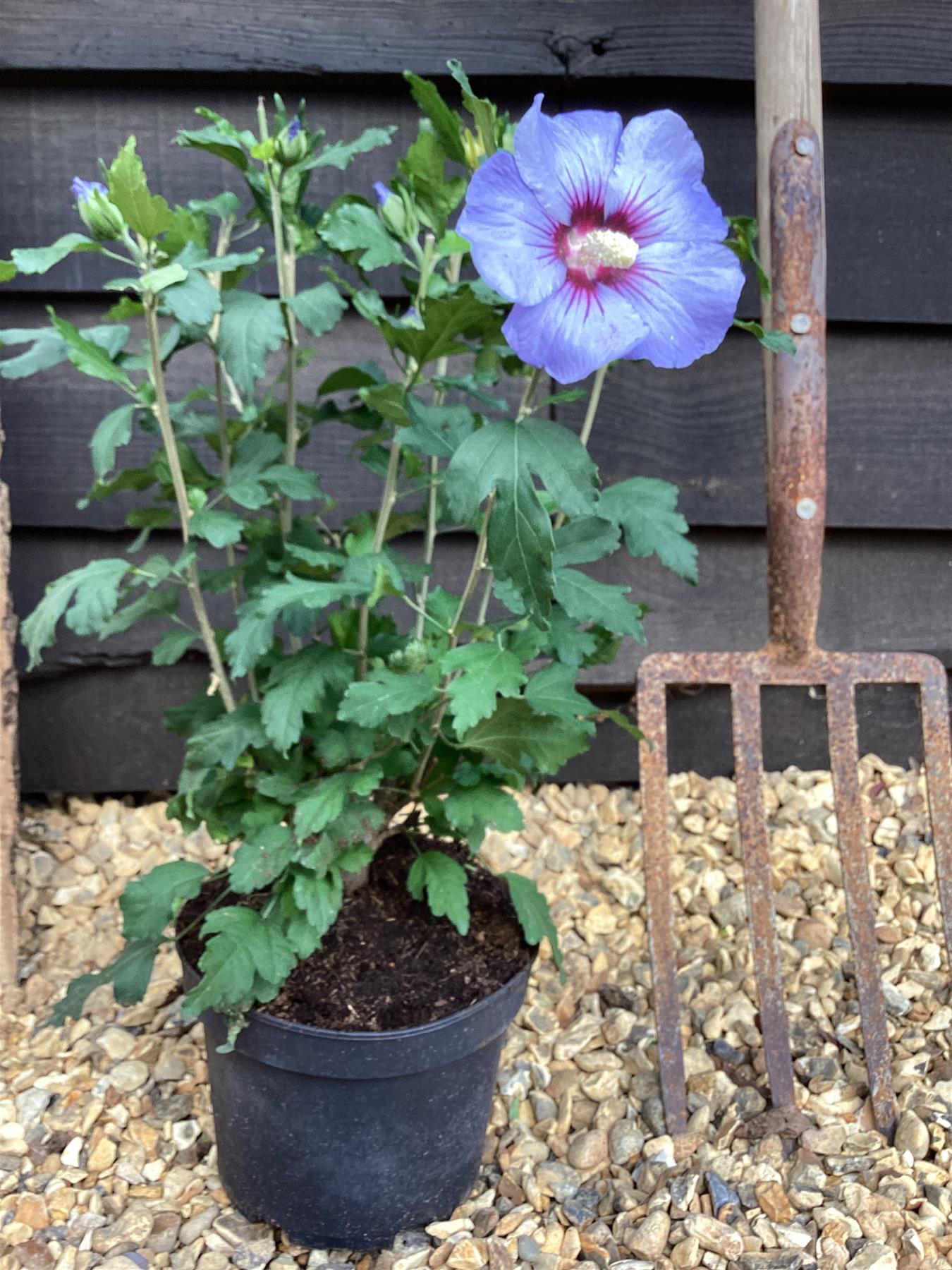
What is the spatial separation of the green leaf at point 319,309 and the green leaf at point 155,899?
65cm

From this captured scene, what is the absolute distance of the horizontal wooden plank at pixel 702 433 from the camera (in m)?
1.73

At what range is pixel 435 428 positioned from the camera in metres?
1.03

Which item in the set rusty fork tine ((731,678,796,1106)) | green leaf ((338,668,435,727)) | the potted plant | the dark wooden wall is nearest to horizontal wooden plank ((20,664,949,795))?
the dark wooden wall

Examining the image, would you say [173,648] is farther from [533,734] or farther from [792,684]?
[792,684]

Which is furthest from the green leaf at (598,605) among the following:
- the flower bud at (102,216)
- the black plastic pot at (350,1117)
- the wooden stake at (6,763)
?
the wooden stake at (6,763)

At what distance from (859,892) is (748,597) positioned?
0.66 metres

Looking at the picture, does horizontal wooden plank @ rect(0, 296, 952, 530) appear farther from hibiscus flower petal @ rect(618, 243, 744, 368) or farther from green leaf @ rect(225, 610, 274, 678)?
hibiscus flower petal @ rect(618, 243, 744, 368)

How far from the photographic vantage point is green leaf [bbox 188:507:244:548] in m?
1.01

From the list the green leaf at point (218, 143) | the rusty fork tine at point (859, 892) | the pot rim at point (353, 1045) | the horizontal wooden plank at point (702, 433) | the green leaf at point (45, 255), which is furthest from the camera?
the horizontal wooden plank at point (702, 433)

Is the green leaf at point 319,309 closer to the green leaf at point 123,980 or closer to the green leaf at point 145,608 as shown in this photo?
the green leaf at point 145,608

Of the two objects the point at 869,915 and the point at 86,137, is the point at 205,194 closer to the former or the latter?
the point at 86,137

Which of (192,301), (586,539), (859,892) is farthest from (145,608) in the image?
(859,892)

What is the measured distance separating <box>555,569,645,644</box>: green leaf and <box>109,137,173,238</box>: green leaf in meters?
0.52

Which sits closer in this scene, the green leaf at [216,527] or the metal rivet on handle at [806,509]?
the green leaf at [216,527]
